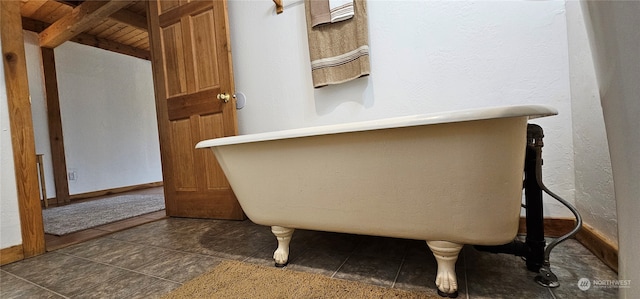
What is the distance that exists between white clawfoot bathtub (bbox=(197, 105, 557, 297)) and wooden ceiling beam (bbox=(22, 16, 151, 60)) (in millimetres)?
4048

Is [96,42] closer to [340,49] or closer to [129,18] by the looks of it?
[129,18]

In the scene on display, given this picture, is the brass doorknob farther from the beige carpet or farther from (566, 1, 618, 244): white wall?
(566, 1, 618, 244): white wall

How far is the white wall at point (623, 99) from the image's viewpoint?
0.35 meters

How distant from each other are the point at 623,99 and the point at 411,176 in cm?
44

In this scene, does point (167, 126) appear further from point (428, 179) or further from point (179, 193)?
point (428, 179)

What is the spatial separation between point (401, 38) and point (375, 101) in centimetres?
37

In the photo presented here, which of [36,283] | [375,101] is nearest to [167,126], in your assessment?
[36,283]

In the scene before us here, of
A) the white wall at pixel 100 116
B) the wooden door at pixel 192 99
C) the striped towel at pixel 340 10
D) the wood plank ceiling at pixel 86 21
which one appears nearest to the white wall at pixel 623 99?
the striped towel at pixel 340 10

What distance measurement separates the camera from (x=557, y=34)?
110 centimetres

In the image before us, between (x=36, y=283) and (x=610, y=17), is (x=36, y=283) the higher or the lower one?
the lower one

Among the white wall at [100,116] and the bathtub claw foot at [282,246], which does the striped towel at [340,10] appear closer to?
the bathtub claw foot at [282,246]

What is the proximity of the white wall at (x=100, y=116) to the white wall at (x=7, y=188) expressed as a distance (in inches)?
92.1

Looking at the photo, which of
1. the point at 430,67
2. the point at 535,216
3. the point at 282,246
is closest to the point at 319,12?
the point at 430,67

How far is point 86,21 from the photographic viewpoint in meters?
2.71
